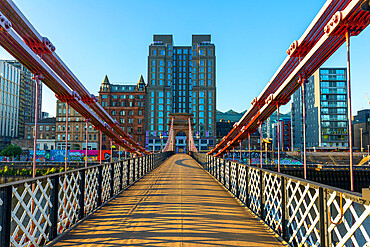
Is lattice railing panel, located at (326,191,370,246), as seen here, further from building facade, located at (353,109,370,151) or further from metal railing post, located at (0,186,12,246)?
building facade, located at (353,109,370,151)

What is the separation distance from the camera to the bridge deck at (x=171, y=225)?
509 centimetres

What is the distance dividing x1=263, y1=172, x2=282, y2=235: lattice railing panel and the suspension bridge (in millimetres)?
21

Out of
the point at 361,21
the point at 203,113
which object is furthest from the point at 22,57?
the point at 203,113

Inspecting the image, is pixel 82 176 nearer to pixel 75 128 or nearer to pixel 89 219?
pixel 89 219

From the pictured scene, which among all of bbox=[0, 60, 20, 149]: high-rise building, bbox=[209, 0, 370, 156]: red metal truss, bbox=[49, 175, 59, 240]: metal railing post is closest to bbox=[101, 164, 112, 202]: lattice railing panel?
bbox=[49, 175, 59, 240]: metal railing post

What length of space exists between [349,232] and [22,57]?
8898 mm

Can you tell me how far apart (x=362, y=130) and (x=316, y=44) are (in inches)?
3514

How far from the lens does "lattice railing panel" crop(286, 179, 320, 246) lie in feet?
13.3

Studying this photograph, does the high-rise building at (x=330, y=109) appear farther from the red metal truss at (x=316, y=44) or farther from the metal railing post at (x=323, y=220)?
the metal railing post at (x=323, y=220)

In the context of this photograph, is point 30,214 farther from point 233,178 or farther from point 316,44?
point 316,44

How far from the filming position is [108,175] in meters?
9.02

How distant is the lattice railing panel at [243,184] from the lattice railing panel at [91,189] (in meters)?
4.22

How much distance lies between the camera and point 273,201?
592 centimetres

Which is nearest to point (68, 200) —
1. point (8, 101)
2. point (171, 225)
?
point (171, 225)
